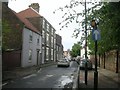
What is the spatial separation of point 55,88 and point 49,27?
165 feet

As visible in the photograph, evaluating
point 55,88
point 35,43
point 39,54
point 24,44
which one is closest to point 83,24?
point 55,88

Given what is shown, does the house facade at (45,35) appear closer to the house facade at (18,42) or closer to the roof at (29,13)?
the roof at (29,13)

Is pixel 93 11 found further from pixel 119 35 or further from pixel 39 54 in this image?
pixel 39 54

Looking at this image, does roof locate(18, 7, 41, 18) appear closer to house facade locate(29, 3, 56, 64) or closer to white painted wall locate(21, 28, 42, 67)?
house facade locate(29, 3, 56, 64)

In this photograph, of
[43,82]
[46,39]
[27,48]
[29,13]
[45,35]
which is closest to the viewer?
[43,82]

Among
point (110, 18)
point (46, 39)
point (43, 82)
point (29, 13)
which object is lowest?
point (43, 82)

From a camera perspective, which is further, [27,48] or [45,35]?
[45,35]

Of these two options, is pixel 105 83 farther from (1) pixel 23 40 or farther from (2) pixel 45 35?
(2) pixel 45 35

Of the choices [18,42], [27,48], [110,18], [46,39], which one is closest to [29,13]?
[46,39]

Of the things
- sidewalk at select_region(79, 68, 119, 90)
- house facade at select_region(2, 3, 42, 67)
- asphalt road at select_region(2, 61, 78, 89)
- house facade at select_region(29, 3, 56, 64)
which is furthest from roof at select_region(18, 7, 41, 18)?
sidewalk at select_region(79, 68, 119, 90)

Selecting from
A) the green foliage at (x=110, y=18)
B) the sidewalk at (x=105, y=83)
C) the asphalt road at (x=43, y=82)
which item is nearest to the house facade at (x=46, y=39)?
the asphalt road at (x=43, y=82)

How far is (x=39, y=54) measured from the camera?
51.9m

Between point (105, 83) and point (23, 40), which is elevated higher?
point (23, 40)

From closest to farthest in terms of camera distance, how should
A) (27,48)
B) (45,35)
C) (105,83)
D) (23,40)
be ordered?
(105,83)
(23,40)
(27,48)
(45,35)
